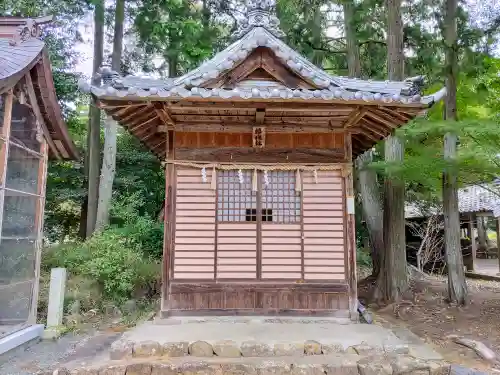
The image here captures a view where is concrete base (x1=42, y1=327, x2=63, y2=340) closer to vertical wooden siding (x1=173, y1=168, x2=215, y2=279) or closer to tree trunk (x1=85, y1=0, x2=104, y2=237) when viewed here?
vertical wooden siding (x1=173, y1=168, x2=215, y2=279)

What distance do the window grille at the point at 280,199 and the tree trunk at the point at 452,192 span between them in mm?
4038

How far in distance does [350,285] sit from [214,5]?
1316 cm

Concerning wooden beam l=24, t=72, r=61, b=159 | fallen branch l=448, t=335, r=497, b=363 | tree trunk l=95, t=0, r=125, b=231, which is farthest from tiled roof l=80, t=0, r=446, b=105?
tree trunk l=95, t=0, r=125, b=231

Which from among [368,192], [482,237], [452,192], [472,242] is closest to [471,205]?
[472,242]

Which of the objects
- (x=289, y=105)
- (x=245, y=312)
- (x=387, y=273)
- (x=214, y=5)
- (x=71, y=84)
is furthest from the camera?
(x=214, y=5)

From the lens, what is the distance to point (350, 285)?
6.92 m

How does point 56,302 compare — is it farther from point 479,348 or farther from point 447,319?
point 447,319

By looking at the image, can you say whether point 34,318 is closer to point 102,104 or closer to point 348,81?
point 102,104

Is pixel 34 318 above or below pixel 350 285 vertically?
below

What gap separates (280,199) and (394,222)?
3.90 meters

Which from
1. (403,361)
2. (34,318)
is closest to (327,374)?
(403,361)

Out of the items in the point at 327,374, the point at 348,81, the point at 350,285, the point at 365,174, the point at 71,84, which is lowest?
the point at 327,374

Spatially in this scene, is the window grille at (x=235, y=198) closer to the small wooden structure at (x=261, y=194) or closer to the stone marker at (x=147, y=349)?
the small wooden structure at (x=261, y=194)

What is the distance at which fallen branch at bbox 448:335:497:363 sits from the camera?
19.7 feet
